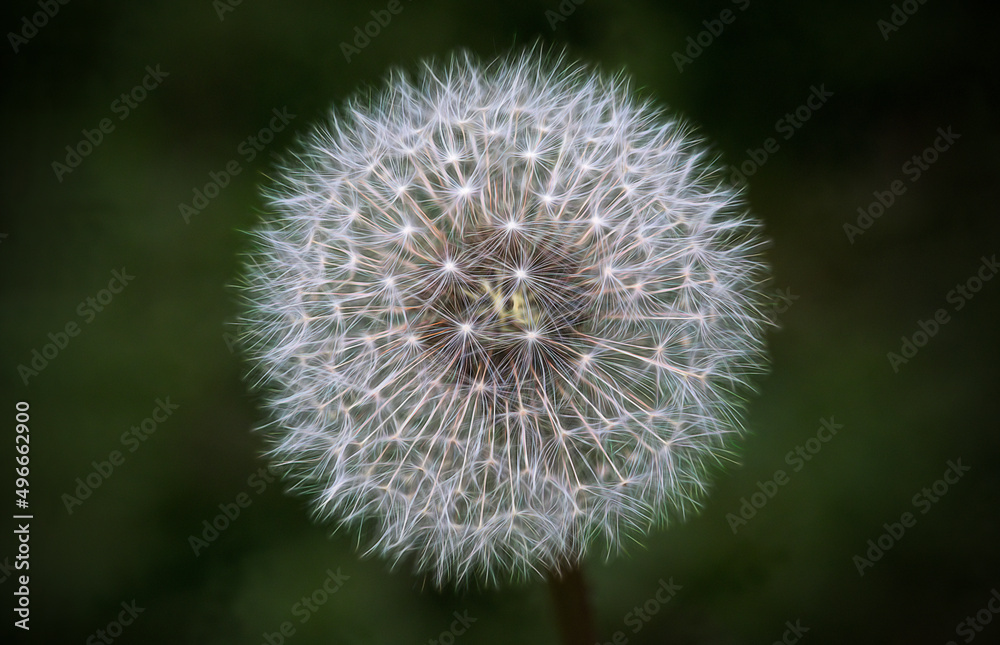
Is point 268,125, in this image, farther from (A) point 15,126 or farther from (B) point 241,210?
(A) point 15,126

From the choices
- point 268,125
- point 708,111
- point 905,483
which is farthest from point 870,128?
point 268,125

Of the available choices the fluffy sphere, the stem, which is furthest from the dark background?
→ the fluffy sphere

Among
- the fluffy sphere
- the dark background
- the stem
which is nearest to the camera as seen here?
the fluffy sphere

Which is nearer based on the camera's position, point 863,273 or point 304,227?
point 304,227

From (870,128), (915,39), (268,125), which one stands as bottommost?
(268,125)

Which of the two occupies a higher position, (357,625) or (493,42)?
(493,42)

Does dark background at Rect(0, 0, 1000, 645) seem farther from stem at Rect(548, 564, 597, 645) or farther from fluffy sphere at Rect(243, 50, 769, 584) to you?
fluffy sphere at Rect(243, 50, 769, 584)
